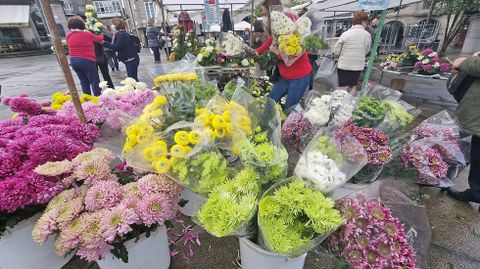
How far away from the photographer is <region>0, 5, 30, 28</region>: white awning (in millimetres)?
23875

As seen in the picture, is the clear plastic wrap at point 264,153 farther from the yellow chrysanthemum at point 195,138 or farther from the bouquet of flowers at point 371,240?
the bouquet of flowers at point 371,240

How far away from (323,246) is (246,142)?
0.68 m

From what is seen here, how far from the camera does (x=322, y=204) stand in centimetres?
101

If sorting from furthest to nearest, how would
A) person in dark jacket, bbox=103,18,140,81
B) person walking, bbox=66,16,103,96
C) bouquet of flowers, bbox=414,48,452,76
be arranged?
person in dark jacket, bbox=103,18,140,81
bouquet of flowers, bbox=414,48,452,76
person walking, bbox=66,16,103,96

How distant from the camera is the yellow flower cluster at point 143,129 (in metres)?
1.41

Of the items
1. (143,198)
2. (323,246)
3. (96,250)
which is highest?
(143,198)

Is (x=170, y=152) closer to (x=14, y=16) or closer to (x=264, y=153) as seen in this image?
(x=264, y=153)

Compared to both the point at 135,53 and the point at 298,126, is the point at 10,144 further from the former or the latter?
the point at 135,53

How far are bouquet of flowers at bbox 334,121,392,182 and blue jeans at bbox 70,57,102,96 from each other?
482cm

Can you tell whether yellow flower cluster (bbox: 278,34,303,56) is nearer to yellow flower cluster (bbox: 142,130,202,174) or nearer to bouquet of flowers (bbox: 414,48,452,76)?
yellow flower cluster (bbox: 142,130,202,174)

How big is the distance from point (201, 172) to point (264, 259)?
546mm

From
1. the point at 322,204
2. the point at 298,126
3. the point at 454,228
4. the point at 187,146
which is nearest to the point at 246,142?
the point at 187,146

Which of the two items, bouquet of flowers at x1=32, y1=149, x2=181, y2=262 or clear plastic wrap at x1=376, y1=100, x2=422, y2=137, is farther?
clear plastic wrap at x1=376, y1=100, x2=422, y2=137

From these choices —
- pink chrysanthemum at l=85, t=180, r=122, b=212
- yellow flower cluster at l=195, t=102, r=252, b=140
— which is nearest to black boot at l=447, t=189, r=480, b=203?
yellow flower cluster at l=195, t=102, r=252, b=140
